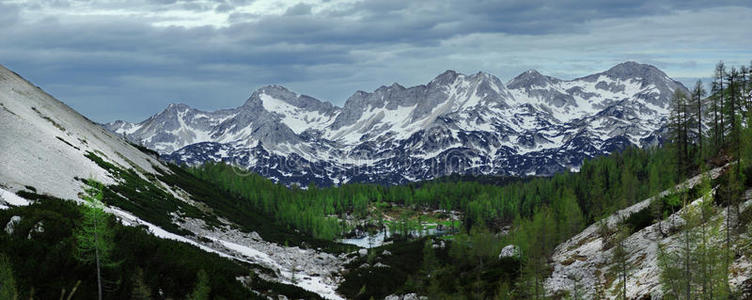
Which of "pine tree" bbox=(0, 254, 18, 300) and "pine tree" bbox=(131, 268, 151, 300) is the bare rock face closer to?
"pine tree" bbox=(131, 268, 151, 300)

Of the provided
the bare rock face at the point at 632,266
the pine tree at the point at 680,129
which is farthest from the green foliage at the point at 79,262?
the pine tree at the point at 680,129

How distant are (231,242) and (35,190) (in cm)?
3388

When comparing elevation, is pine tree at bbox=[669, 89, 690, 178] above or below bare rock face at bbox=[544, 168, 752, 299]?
above

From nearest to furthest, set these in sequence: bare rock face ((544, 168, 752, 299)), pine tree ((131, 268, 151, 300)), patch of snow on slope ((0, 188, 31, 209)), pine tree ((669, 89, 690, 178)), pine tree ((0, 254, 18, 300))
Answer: pine tree ((0, 254, 18, 300)), pine tree ((131, 268, 151, 300)), bare rock face ((544, 168, 752, 299)), patch of snow on slope ((0, 188, 31, 209)), pine tree ((669, 89, 690, 178))

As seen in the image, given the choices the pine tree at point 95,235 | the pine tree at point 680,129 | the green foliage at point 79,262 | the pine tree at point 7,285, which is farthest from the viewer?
the pine tree at point 680,129

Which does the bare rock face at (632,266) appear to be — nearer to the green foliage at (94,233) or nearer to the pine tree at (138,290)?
the pine tree at (138,290)

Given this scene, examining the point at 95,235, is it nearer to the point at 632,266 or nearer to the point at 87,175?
the point at 632,266

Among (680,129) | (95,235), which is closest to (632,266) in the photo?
(95,235)

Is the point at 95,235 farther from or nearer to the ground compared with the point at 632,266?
farther from the ground

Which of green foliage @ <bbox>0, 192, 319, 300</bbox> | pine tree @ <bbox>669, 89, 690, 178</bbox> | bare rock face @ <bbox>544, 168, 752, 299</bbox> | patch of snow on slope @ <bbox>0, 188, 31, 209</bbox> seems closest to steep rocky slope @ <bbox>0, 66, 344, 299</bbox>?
patch of snow on slope @ <bbox>0, 188, 31, 209</bbox>

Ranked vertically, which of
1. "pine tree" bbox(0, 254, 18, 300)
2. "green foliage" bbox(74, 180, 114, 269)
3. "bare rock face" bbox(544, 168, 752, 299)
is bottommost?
"bare rock face" bbox(544, 168, 752, 299)

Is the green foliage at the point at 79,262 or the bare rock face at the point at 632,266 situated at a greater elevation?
the green foliage at the point at 79,262

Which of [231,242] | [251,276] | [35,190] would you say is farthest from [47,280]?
[231,242]

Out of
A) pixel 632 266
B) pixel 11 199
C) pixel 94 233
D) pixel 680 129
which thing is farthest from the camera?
pixel 680 129
